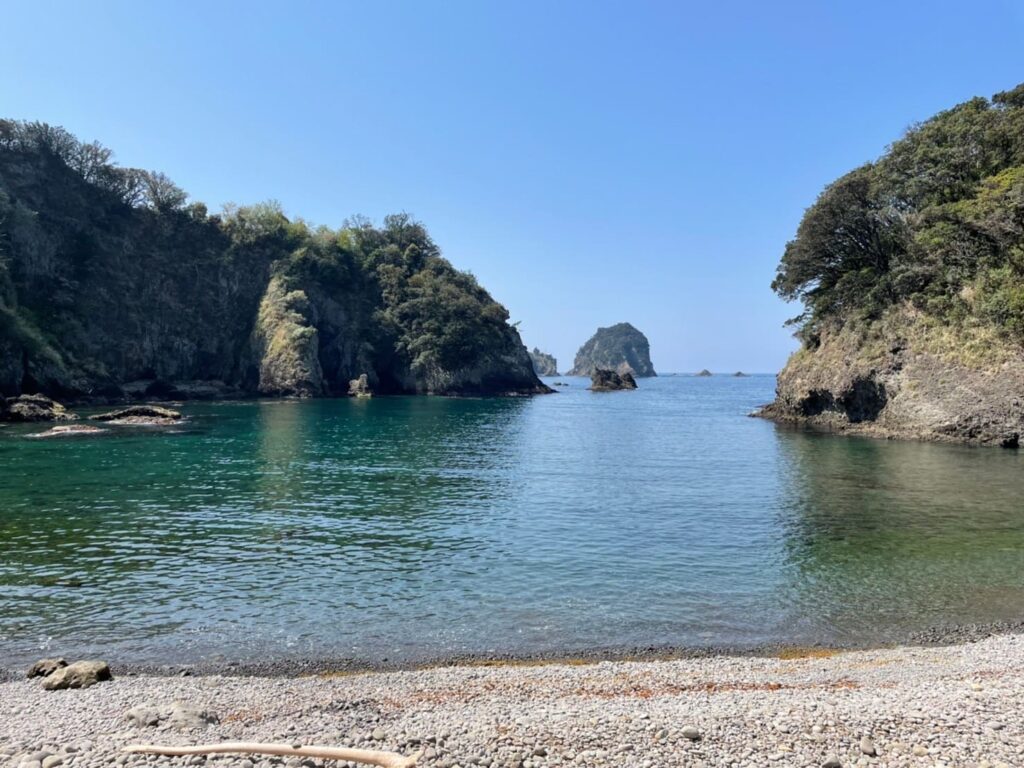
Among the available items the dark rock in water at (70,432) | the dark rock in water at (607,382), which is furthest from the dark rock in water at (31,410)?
the dark rock in water at (607,382)

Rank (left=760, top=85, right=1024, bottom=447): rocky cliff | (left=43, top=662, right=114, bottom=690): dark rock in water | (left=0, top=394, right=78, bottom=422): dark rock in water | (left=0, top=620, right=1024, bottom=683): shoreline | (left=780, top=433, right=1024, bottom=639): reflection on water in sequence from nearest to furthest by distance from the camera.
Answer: (left=43, top=662, right=114, bottom=690): dark rock in water
(left=0, top=620, right=1024, bottom=683): shoreline
(left=780, top=433, right=1024, bottom=639): reflection on water
(left=760, top=85, right=1024, bottom=447): rocky cliff
(left=0, top=394, right=78, bottom=422): dark rock in water

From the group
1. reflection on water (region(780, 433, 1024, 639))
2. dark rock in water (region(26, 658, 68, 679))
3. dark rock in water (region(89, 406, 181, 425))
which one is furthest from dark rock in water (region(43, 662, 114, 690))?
dark rock in water (region(89, 406, 181, 425))

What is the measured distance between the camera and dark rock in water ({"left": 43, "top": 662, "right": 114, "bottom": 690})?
34.0ft

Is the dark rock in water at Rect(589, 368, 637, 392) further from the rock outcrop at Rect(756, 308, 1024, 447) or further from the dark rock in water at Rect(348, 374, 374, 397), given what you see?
the rock outcrop at Rect(756, 308, 1024, 447)

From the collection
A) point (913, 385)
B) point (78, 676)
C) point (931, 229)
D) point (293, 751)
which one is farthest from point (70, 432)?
point (931, 229)

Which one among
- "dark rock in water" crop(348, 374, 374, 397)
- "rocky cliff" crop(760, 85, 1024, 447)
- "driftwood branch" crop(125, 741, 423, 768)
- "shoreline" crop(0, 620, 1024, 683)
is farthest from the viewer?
"dark rock in water" crop(348, 374, 374, 397)

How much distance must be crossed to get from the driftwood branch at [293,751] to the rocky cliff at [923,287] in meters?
48.6

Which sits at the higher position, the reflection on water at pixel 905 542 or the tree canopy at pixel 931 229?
the tree canopy at pixel 931 229

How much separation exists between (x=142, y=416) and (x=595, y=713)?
62.9m

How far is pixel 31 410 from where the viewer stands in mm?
59500

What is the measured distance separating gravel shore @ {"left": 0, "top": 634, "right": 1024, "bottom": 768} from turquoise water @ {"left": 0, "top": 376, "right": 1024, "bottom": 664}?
1.65m

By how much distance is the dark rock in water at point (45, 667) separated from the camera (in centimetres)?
1092

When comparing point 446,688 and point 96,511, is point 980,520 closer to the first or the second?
point 446,688

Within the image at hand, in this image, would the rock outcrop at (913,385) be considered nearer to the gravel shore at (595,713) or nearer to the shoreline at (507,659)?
the shoreline at (507,659)
